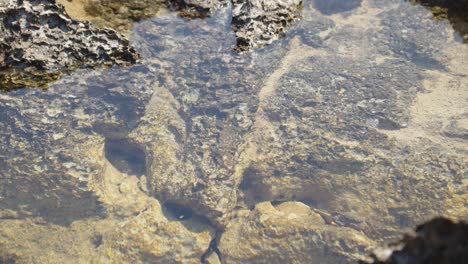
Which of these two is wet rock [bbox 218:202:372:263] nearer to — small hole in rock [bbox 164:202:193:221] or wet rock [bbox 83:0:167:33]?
small hole in rock [bbox 164:202:193:221]

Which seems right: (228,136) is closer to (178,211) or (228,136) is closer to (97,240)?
(178,211)

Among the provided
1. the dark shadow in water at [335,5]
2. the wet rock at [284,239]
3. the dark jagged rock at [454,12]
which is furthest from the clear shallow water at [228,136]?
the dark shadow in water at [335,5]

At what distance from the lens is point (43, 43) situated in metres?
2.97

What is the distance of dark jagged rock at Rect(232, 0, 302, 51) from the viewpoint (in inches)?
137

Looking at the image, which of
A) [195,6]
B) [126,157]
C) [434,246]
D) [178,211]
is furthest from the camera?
[126,157]

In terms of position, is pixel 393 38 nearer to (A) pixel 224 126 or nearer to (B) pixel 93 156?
(A) pixel 224 126

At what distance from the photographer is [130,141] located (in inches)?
172

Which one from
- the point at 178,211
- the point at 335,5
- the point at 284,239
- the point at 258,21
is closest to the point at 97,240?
the point at 178,211

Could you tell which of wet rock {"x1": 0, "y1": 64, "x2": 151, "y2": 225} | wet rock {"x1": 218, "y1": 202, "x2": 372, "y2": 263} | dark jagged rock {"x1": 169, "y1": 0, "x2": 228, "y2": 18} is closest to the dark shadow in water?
dark jagged rock {"x1": 169, "y1": 0, "x2": 228, "y2": 18}

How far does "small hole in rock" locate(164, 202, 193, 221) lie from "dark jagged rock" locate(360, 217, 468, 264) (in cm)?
294

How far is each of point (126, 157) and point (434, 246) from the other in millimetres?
3804

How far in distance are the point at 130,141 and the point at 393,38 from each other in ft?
13.0

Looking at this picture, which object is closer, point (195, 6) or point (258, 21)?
point (258, 21)

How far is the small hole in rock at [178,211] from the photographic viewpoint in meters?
4.14
